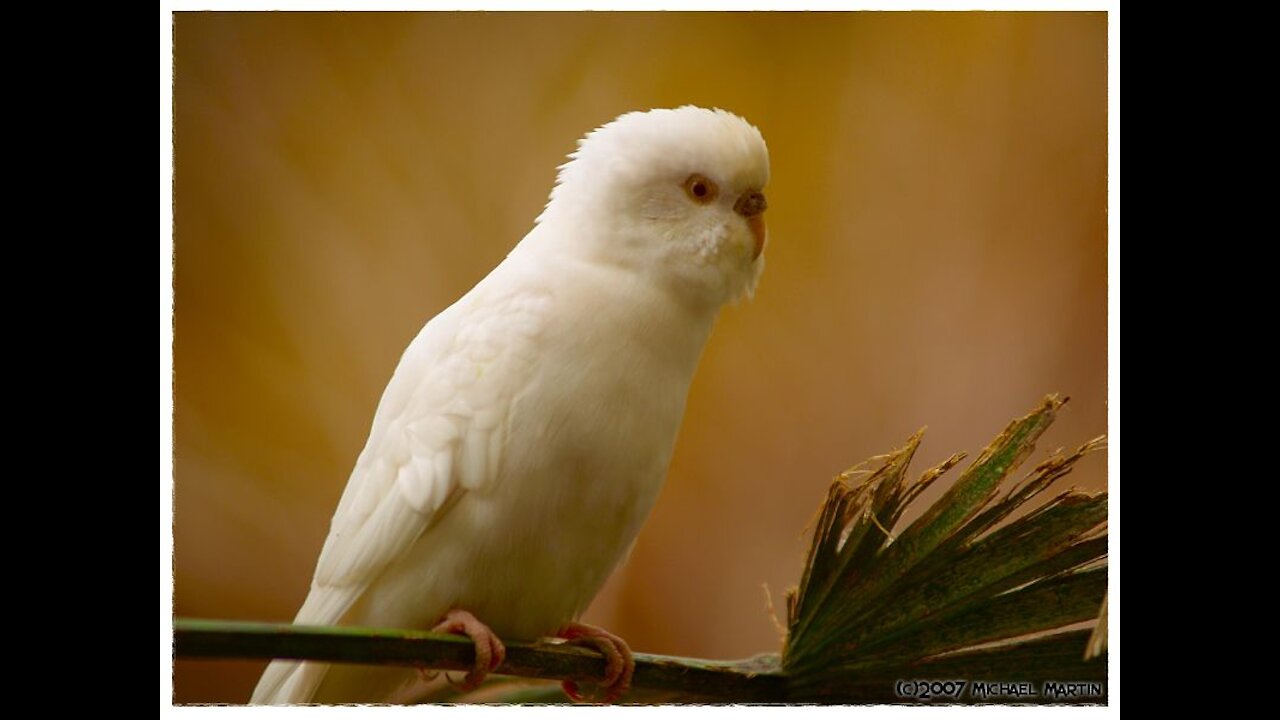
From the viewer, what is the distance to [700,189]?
1999 mm

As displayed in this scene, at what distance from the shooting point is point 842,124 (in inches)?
88.9

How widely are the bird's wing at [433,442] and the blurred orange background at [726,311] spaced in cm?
20

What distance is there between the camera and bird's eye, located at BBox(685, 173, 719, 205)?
1991 millimetres

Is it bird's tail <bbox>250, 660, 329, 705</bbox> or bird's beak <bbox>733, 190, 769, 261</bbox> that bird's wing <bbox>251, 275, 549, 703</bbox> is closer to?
bird's tail <bbox>250, 660, 329, 705</bbox>

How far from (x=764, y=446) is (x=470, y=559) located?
613 mm

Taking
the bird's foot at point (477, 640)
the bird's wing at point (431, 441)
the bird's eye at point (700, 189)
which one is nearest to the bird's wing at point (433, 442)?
the bird's wing at point (431, 441)

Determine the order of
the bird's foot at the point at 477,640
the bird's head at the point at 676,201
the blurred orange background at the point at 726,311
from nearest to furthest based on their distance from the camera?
the bird's foot at the point at 477,640 < the bird's head at the point at 676,201 < the blurred orange background at the point at 726,311

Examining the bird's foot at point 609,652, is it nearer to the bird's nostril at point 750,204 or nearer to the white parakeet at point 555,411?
the white parakeet at point 555,411

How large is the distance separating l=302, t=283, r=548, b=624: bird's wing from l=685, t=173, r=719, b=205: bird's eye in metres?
0.30

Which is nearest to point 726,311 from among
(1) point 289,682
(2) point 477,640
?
(2) point 477,640

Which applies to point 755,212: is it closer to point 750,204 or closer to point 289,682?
point 750,204

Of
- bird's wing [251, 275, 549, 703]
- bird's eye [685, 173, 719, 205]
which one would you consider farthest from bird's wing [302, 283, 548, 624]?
bird's eye [685, 173, 719, 205]

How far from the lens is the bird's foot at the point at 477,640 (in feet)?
6.14

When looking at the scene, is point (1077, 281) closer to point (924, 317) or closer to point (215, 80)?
point (924, 317)
